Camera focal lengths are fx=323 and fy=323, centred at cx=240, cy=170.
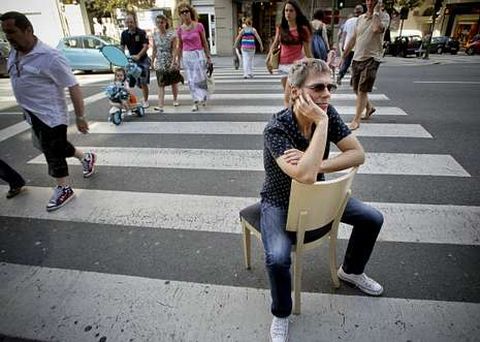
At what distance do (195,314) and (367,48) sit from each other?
4937 millimetres

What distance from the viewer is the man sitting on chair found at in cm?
186

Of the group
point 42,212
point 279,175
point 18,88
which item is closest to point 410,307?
point 279,175

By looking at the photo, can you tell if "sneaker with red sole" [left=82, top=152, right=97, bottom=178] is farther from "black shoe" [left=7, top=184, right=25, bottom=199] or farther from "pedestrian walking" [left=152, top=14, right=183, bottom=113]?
"pedestrian walking" [left=152, top=14, right=183, bottom=113]

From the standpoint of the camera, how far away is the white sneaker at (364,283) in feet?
7.59

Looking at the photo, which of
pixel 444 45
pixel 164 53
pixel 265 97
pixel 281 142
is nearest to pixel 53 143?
pixel 281 142

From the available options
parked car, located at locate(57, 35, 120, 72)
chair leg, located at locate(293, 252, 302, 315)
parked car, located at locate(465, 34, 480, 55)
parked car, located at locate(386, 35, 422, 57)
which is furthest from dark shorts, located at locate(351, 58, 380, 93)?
parked car, located at locate(465, 34, 480, 55)

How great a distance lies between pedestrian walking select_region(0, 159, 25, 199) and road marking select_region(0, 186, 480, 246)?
0.09 meters

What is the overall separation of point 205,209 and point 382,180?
2158 mm

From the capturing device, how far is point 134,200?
12.0 feet

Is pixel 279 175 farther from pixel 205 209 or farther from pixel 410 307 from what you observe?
pixel 205 209

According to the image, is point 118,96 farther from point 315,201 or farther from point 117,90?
point 315,201

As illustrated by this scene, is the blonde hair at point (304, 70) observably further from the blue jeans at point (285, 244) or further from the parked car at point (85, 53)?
the parked car at point (85, 53)

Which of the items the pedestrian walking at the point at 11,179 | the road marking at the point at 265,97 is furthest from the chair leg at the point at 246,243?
the road marking at the point at 265,97

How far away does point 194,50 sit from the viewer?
668cm
